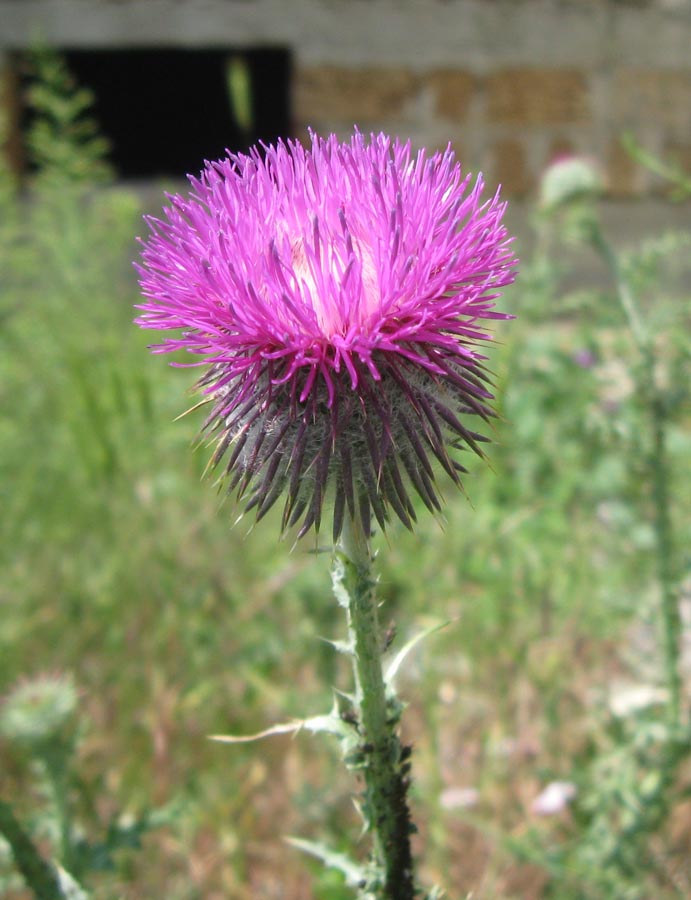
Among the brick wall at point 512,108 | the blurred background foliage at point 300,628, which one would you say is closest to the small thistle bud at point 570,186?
the blurred background foliage at point 300,628

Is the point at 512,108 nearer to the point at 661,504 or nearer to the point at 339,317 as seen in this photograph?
the point at 661,504

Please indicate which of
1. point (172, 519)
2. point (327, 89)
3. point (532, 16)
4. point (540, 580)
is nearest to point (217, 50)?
point (327, 89)

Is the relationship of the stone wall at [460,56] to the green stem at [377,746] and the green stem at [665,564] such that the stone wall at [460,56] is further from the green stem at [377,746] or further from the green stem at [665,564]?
the green stem at [377,746]

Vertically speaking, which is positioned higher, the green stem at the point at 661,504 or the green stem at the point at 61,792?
the green stem at the point at 661,504

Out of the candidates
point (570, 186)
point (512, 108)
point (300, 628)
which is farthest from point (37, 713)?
point (512, 108)

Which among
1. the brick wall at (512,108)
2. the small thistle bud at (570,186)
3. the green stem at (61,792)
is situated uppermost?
the brick wall at (512,108)

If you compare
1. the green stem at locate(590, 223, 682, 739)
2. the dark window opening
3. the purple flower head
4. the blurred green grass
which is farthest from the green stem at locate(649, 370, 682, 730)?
the dark window opening

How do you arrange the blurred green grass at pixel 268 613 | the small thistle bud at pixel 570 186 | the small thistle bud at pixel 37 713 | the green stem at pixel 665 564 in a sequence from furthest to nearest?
the small thistle bud at pixel 570 186
the blurred green grass at pixel 268 613
the green stem at pixel 665 564
the small thistle bud at pixel 37 713
